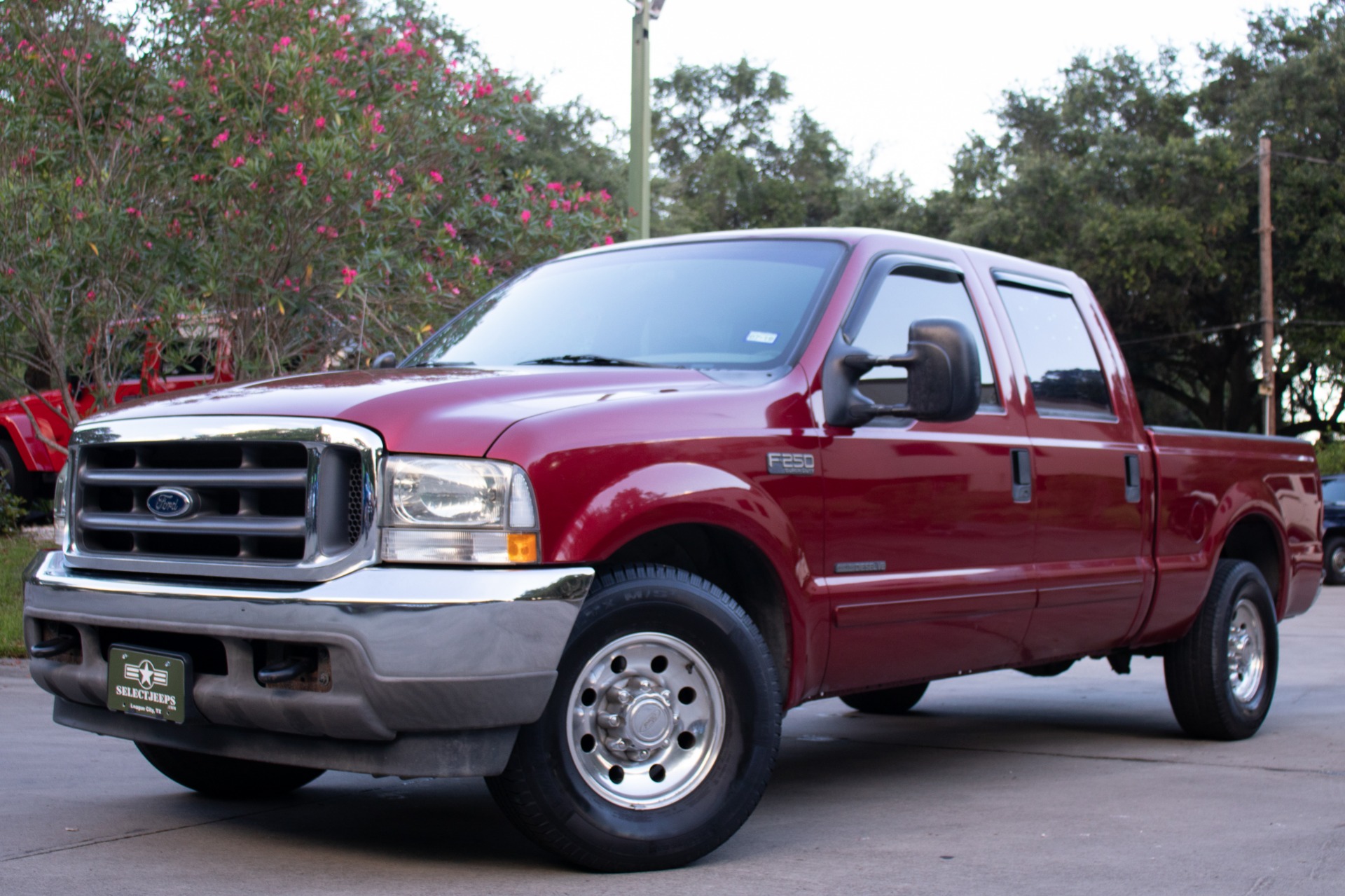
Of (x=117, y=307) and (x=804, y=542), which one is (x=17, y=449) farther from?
(x=804, y=542)

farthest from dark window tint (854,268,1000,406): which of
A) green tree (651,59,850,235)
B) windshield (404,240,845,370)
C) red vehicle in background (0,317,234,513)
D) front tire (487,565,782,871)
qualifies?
green tree (651,59,850,235)

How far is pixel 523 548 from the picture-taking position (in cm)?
384

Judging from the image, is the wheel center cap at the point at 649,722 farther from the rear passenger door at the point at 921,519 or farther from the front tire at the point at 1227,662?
the front tire at the point at 1227,662

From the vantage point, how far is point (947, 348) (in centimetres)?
464

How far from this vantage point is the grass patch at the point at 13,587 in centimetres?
848

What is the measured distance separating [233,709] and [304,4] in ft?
26.2

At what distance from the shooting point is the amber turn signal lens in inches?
150

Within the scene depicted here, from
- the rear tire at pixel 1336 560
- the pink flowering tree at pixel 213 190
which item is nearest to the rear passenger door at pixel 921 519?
the pink flowering tree at pixel 213 190

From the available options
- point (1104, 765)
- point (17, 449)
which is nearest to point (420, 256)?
point (17, 449)

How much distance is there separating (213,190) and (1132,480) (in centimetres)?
653

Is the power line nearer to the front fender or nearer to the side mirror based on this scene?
the side mirror

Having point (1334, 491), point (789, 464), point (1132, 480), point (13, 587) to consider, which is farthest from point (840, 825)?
point (1334, 491)

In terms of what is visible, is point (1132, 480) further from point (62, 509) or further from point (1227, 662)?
point (62, 509)

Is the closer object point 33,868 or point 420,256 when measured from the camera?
point 33,868
